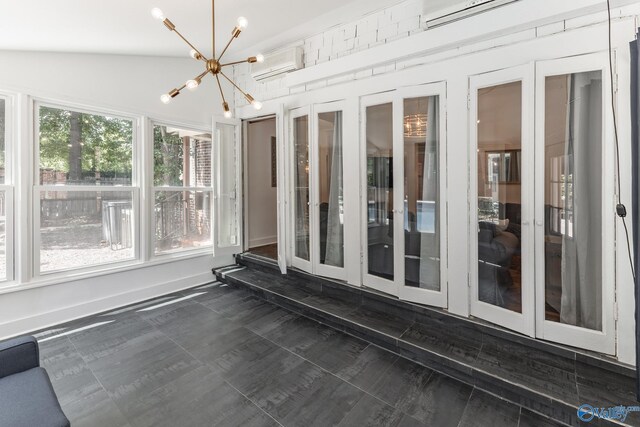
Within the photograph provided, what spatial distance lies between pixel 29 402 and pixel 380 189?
3014 millimetres

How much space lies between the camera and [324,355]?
2557mm

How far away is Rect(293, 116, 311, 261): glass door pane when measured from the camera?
3943 millimetres

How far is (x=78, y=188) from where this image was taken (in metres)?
3.31

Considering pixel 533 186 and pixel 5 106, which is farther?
pixel 5 106

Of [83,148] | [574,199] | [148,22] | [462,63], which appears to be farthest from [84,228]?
[574,199]

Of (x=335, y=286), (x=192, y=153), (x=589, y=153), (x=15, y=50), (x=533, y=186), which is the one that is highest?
(x=15, y=50)

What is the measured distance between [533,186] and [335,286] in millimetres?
2186

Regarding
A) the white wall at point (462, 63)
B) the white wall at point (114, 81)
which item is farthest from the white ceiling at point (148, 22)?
the white wall at point (462, 63)

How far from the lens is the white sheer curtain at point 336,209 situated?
358 cm

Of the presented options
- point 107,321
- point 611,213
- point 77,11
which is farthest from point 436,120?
point 107,321

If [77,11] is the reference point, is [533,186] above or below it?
below

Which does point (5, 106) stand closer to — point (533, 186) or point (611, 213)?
point (533, 186)

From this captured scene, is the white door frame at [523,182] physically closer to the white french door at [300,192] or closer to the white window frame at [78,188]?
the white french door at [300,192]

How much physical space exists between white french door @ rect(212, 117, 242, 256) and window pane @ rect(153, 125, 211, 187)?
22 centimetres
